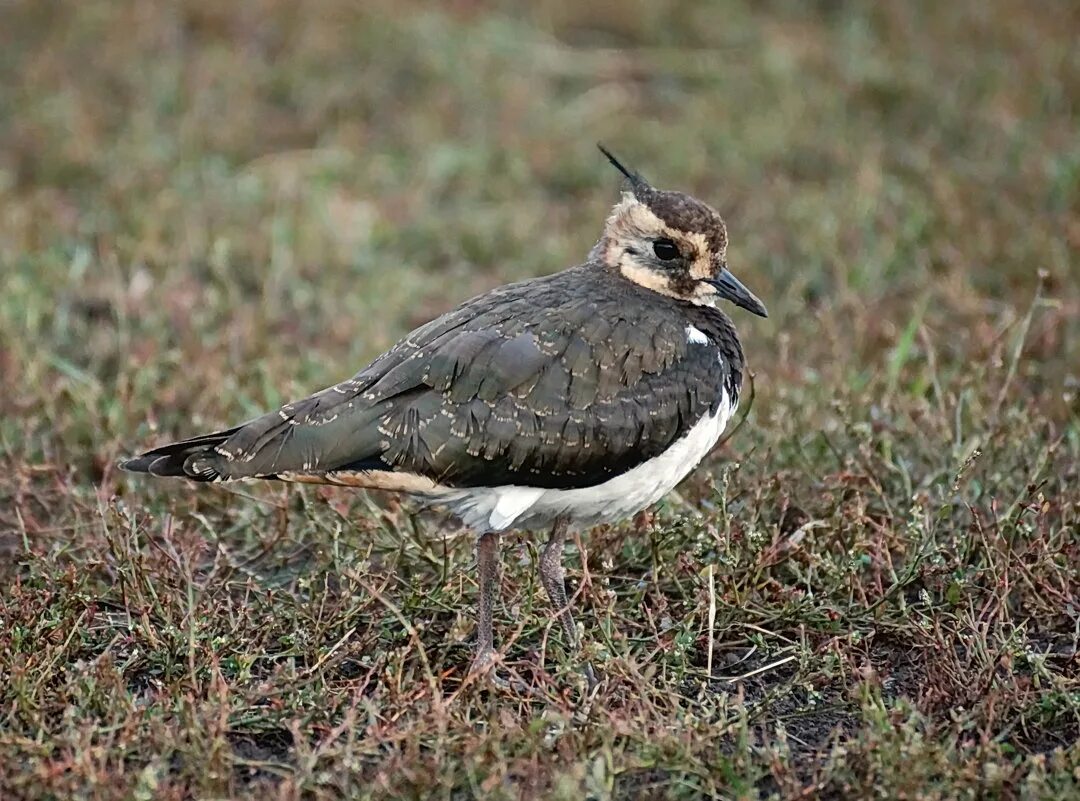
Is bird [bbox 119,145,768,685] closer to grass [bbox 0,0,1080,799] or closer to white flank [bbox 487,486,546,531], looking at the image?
white flank [bbox 487,486,546,531]

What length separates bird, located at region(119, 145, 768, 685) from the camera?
5.11 meters

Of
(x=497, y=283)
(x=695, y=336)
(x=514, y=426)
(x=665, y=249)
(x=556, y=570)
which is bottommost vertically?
(x=497, y=283)

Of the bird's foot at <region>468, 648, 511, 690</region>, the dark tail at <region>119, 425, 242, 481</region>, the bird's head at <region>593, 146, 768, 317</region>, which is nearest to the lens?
the bird's foot at <region>468, 648, 511, 690</region>

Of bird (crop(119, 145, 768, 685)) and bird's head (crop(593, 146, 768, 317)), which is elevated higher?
bird's head (crop(593, 146, 768, 317))

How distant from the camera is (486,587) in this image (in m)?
5.28

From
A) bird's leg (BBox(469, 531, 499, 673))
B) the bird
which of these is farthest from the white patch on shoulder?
bird's leg (BBox(469, 531, 499, 673))

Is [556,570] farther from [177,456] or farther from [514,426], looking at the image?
[177,456]

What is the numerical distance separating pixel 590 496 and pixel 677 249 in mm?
1051

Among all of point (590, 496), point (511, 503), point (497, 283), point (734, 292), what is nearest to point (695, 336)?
point (734, 292)

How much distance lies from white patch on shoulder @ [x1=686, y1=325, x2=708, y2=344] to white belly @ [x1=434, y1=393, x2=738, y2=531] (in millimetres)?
278

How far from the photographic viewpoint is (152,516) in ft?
19.0

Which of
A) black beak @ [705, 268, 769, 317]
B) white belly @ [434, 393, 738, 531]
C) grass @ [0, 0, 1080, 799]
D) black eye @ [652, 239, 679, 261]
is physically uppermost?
black eye @ [652, 239, 679, 261]

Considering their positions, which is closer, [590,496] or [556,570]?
[590,496]

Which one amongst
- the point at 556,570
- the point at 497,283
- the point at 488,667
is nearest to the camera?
the point at 488,667
